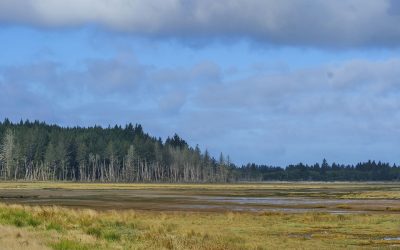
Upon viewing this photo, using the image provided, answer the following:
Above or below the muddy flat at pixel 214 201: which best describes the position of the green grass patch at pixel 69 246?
below

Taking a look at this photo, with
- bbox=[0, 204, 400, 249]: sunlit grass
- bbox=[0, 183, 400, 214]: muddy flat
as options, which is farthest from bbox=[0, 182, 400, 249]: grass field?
bbox=[0, 183, 400, 214]: muddy flat

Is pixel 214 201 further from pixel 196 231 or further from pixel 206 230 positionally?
pixel 196 231

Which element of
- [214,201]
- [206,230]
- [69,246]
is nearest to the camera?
[69,246]

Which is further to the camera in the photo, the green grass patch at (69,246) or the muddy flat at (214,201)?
the muddy flat at (214,201)

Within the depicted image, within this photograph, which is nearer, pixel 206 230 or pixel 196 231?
pixel 196 231

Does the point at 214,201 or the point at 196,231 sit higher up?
the point at 214,201

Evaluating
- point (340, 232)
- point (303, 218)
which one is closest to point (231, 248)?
point (340, 232)

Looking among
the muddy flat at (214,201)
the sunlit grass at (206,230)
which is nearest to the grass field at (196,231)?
the sunlit grass at (206,230)

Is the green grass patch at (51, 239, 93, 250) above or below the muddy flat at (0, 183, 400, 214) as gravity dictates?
below

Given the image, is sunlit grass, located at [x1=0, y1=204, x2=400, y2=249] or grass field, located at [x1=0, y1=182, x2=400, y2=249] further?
sunlit grass, located at [x1=0, y1=204, x2=400, y2=249]

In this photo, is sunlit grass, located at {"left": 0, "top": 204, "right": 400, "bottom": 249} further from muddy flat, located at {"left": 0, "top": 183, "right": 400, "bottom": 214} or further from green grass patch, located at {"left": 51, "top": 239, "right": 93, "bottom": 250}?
muddy flat, located at {"left": 0, "top": 183, "right": 400, "bottom": 214}

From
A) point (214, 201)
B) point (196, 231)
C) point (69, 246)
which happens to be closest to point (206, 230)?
point (196, 231)

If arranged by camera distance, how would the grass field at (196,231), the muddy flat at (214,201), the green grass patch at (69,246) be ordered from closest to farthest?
the green grass patch at (69,246), the grass field at (196,231), the muddy flat at (214,201)

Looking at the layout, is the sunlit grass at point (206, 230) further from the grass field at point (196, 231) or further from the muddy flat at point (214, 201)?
the muddy flat at point (214, 201)
